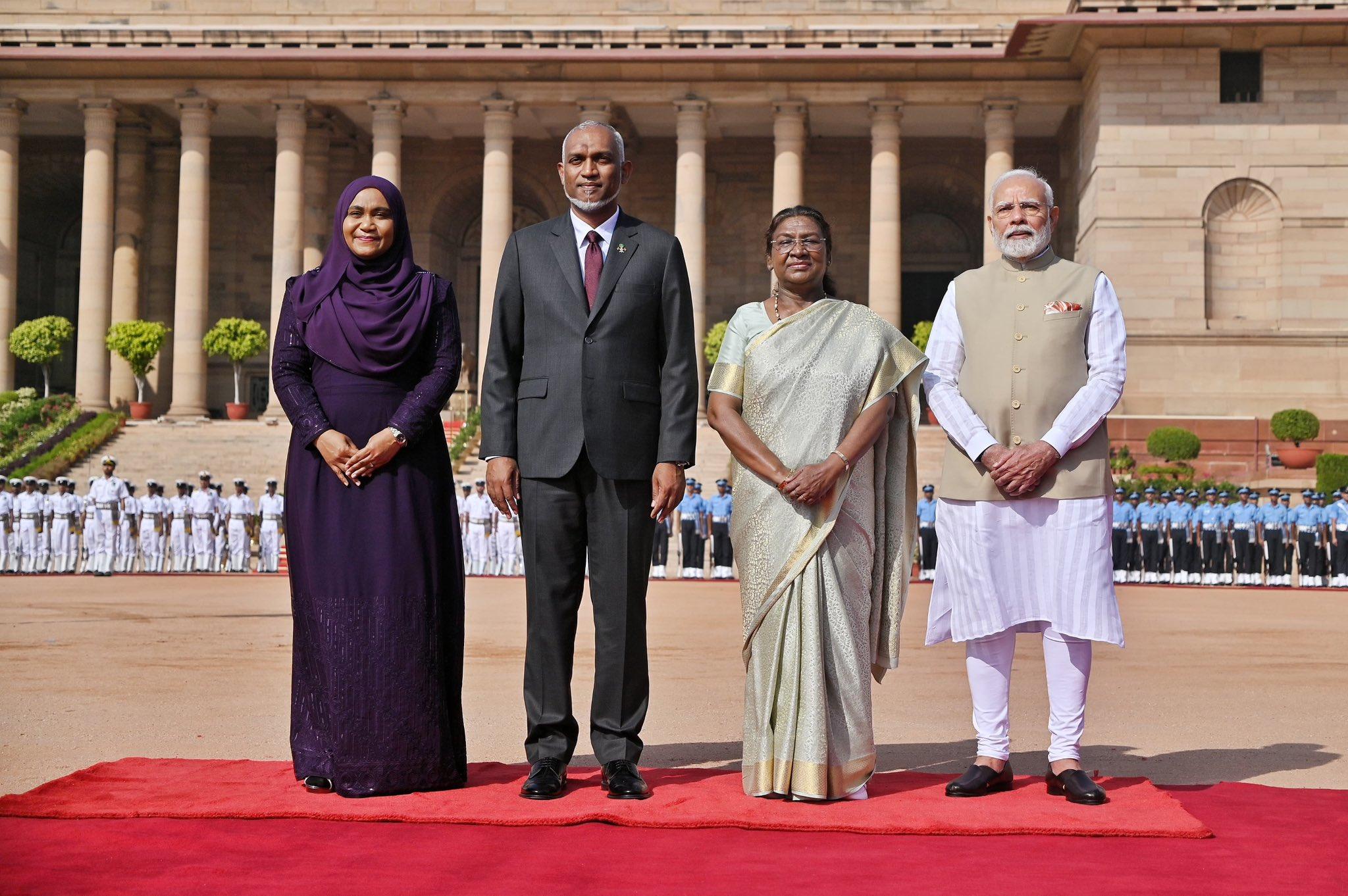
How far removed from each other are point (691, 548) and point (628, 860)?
Answer: 19.9 metres

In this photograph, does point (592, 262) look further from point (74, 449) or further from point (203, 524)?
point (74, 449)

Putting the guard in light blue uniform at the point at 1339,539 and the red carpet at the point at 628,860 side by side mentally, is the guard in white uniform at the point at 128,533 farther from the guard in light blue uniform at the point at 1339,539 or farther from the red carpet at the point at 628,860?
the red carpet at the point at 628,860

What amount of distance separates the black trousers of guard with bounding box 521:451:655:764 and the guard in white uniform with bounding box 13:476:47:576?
20922mm

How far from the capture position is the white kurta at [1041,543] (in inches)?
231

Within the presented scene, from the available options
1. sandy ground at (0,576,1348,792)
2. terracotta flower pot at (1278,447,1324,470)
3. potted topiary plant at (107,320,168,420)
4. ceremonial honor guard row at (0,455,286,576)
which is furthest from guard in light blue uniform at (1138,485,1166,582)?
potted topiary plant at (107,320,168,420)

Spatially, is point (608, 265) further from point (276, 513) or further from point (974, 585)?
point (276, 513)

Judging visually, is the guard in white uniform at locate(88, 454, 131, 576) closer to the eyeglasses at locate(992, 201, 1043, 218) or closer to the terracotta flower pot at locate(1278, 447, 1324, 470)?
the eyeglasses at locate(992, 201, 1043, 218)

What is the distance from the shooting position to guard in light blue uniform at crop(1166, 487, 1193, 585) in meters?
23.9

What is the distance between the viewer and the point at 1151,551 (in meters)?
24.1

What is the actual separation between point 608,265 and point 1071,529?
7.19 ft

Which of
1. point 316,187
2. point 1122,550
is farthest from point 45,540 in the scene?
point 1122,550

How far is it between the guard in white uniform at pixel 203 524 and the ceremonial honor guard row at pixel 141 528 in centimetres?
1

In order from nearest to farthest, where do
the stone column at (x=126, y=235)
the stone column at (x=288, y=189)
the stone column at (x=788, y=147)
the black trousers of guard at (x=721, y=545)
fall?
the black trousers of guard at (x=721, y=545) → the stone column at (x=788, y=147) → the stone column at (x=288, y=189) → the stone column at (x=126, y=235)

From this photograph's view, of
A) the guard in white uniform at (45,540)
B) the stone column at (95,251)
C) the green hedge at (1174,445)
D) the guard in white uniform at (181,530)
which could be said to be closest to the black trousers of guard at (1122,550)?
the green hedge at (1174,445)
